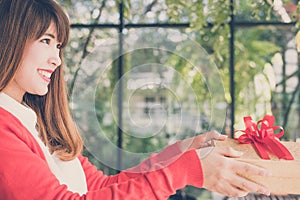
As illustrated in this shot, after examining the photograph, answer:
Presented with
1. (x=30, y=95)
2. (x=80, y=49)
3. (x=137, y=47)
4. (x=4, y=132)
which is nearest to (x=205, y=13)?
(x=80, y=49)

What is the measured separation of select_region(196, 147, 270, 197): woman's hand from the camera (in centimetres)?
81

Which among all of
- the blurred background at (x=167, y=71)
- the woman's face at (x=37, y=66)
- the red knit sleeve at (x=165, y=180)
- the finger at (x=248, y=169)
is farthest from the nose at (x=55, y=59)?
the finger at (x=248, y=169)

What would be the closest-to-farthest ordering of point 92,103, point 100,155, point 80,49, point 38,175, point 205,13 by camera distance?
point 38,175 → point 100,155 → point 92,103 → point 205,13 → point 80,49

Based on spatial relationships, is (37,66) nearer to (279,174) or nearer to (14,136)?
(14,136)

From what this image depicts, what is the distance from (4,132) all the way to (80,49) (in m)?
1.26

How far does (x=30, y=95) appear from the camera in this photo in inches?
38.6

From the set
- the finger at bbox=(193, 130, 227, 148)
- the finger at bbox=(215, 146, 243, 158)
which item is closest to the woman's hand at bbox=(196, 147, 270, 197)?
the finger at bbox=(215, 146, 243, 158)

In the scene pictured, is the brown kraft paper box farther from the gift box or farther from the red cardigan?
the red cardigan

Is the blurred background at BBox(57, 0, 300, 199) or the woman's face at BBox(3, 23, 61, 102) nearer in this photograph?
the woman's face at BBox(3, 23, 61, 102)

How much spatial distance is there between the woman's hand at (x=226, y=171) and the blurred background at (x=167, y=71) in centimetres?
11

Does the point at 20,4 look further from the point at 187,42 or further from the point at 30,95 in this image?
the point at 187,42

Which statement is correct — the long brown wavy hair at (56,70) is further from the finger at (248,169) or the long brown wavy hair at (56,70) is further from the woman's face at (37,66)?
the finger at (248,169)

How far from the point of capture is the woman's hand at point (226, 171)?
2.66 ft

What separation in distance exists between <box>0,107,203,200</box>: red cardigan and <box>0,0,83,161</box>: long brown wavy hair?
0.34ft
